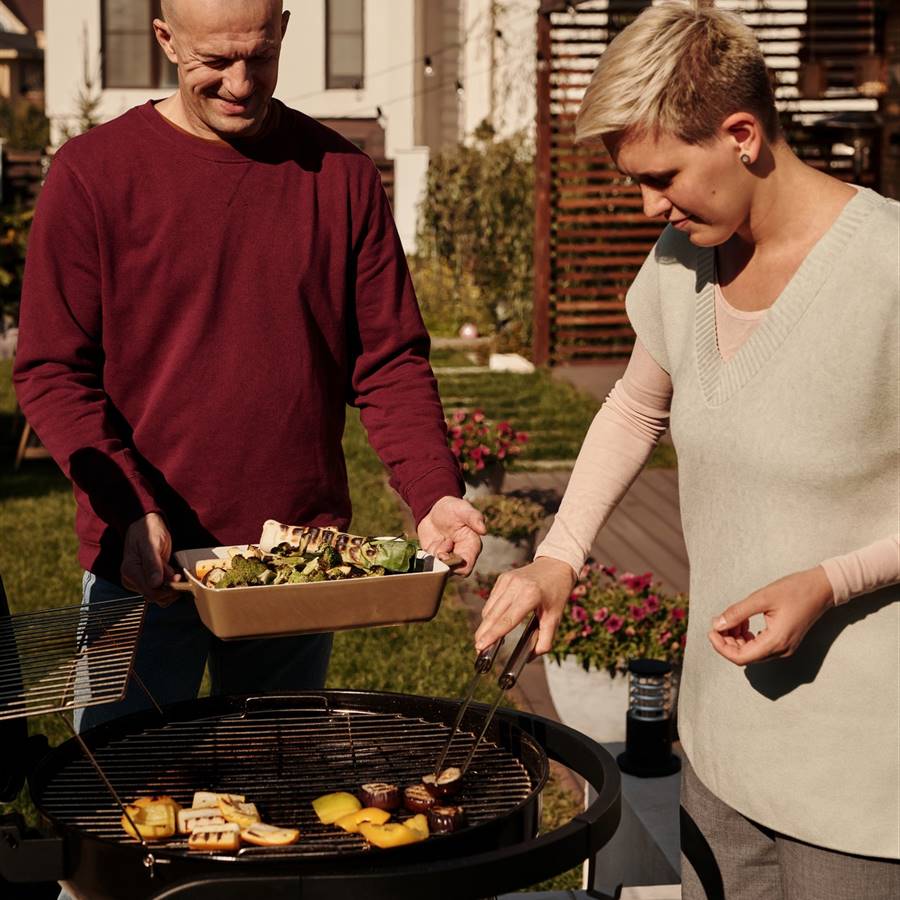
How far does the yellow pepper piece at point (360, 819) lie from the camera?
6.35ft

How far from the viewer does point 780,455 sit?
1.84 m

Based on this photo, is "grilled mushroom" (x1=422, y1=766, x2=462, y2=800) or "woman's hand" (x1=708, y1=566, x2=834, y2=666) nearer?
"woman's hand" (x1=708, y1=566, x2=834, y2=666)

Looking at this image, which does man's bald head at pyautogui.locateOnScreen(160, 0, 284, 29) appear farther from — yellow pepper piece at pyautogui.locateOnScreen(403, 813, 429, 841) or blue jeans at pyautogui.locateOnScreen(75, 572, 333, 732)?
yellow pepper piece at pyautogui.locateOnScreen(403, 813, 429, 841)

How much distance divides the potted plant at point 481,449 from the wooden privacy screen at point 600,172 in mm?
5578

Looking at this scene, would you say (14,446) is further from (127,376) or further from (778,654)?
(778,654)

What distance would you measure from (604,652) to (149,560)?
83.9 inches

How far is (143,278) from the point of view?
2.38 meters

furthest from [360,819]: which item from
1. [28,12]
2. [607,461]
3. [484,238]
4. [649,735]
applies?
[28,12]

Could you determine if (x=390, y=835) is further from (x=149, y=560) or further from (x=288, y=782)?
(x=149, y=560)

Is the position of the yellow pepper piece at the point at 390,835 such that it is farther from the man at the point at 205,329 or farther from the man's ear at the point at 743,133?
the man's ear at the point at 743,133

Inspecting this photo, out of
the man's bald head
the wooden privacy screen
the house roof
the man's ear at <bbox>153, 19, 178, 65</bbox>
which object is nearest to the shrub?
the wooden privacy screen

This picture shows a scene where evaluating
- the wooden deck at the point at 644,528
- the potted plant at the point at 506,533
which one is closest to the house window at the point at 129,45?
the wooden deck at the point at 644,528

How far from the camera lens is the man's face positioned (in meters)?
2.24

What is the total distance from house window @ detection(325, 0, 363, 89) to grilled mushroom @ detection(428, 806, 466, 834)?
19.2 m
